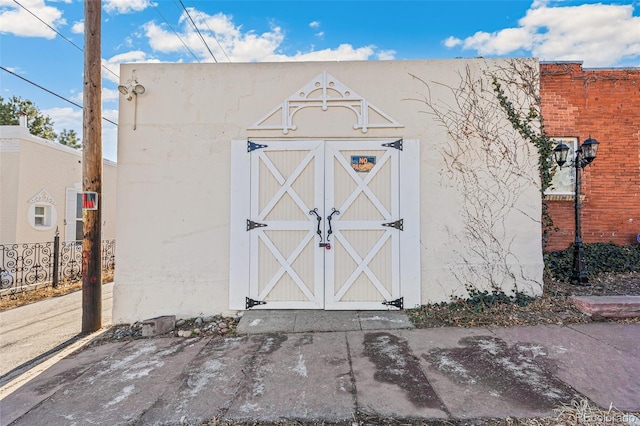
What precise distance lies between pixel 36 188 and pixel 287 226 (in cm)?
831

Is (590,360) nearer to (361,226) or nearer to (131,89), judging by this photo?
(361,226)

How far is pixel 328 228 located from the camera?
4.77 meters

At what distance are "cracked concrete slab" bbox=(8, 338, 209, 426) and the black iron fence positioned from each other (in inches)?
182

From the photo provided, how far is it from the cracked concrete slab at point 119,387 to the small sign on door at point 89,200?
2031 millimetres

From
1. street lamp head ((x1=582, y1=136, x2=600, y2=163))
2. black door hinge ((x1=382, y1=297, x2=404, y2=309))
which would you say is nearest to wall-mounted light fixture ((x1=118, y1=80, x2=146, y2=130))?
black door hinge ((x1=382, y1=297, x2=404, y2=309))

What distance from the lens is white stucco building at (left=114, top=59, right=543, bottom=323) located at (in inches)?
188

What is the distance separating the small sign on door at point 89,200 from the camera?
4.59 meters

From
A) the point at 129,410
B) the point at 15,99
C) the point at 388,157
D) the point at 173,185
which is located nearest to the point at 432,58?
the point at 388,157

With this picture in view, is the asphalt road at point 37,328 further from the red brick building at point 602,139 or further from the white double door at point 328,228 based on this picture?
the red brick building at point 602,139

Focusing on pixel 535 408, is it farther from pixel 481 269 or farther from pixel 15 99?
pixel 15 99

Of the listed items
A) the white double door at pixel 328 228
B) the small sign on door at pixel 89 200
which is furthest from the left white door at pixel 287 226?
the small sign on door at pixel 89 200

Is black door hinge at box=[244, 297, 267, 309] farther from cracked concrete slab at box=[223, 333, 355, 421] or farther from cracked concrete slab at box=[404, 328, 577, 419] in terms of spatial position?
cracked concrete slab at box=[404, 328, 577, 419]

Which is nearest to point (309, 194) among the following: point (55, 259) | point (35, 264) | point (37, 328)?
point (37, 328)

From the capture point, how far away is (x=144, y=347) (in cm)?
403
